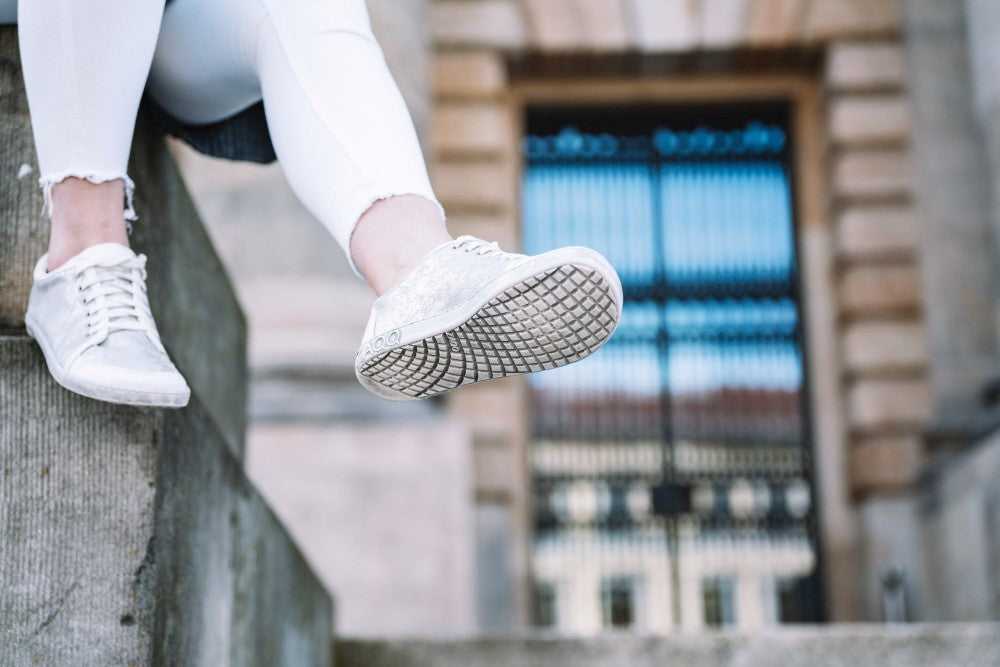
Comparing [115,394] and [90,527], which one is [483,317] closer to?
[115,394]

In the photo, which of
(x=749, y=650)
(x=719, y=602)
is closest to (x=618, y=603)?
(x=719, y=602)

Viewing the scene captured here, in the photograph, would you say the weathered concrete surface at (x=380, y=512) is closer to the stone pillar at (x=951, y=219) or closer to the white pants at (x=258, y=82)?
A: the stone pillar at (x=951, y=219)

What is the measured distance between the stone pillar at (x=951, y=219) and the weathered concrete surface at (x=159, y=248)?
5.45m

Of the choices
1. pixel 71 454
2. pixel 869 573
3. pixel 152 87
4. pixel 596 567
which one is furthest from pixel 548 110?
pixel 596 567

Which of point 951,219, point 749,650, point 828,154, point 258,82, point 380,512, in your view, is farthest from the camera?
point 828,154

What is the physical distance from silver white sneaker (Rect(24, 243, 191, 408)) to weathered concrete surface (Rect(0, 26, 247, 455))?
4.0 inches

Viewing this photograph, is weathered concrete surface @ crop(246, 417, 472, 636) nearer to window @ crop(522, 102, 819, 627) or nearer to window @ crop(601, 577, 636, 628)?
window @ crop(522, 102, 819, 627)

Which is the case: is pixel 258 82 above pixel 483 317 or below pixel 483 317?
above

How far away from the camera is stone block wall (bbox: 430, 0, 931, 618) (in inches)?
296

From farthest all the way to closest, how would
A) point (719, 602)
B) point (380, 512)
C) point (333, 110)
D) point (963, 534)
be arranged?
point (719, 602) → point (963, 534) → point (380, 512) → point (333, 110)

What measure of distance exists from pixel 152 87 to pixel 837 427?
20.3 feet

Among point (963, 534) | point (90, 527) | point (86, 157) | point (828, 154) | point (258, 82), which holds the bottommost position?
point (90, 527)

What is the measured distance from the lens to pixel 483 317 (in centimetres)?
171

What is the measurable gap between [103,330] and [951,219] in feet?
21.8
